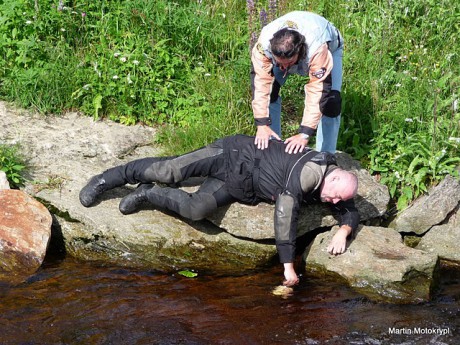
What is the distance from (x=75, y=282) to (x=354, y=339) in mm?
2479

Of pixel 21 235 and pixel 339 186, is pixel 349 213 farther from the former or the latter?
pixel 21 235

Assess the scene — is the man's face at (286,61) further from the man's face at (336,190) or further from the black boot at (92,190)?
the black boot at (92,190)

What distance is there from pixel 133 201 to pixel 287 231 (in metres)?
1.60

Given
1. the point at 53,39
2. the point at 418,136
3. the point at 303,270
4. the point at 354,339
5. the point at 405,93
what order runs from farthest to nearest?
the point at 53,39 → the point at 405,93 → the point at 418,136 → the point at 303,270 → the point at 354,339

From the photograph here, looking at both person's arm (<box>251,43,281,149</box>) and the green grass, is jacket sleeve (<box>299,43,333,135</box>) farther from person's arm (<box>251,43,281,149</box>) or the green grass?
the green grass

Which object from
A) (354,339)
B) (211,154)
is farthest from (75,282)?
(354,339)

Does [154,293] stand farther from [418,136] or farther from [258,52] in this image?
[418,136]

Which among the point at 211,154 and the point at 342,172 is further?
the point at 211,154

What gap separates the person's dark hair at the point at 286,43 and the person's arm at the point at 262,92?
0.38 m

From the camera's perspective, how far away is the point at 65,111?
841cm

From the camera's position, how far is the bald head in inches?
252

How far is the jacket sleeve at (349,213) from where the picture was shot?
21.7 feet

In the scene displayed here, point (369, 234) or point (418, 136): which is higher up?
point (418, 136)

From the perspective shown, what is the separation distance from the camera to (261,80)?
254 inches
